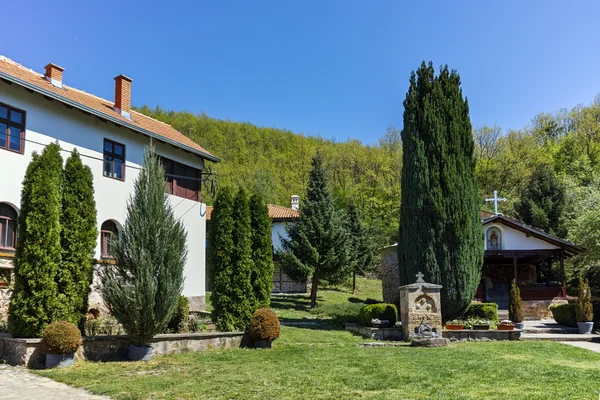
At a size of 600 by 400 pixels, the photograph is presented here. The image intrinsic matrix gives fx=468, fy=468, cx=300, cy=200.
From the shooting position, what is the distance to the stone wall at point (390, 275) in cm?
2712

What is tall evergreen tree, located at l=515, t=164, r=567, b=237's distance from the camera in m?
29.3

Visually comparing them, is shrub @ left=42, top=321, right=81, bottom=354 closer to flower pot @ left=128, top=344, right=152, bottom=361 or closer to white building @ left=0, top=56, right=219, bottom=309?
flower pot @ left=128, top=344, right=152, bottom=361

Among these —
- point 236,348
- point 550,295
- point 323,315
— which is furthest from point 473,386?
point 550,295

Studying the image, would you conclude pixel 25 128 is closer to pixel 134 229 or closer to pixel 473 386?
pixel 134 229

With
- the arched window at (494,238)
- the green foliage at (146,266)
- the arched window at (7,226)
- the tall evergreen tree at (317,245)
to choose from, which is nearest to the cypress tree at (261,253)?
the green foliage at (146,266)

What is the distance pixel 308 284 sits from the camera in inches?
1302

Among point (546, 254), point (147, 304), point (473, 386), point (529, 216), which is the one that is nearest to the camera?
point (473, 386)

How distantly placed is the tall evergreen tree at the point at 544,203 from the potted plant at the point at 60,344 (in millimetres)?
28086

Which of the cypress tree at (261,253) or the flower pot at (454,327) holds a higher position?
the cypress tree at (261,253)

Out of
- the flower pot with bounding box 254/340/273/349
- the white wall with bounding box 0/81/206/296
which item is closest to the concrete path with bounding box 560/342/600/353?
the flower pot with bounding box 254/340/273/349

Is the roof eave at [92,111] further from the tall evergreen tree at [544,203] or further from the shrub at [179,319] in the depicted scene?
the tall evergreen tree at [544,203]

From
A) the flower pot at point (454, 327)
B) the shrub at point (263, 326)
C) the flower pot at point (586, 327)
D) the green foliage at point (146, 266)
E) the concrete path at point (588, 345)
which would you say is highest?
the green foliage at point (146, 266)

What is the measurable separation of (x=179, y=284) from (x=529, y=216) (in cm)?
2631

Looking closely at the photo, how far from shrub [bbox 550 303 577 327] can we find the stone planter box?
12.8 metres
